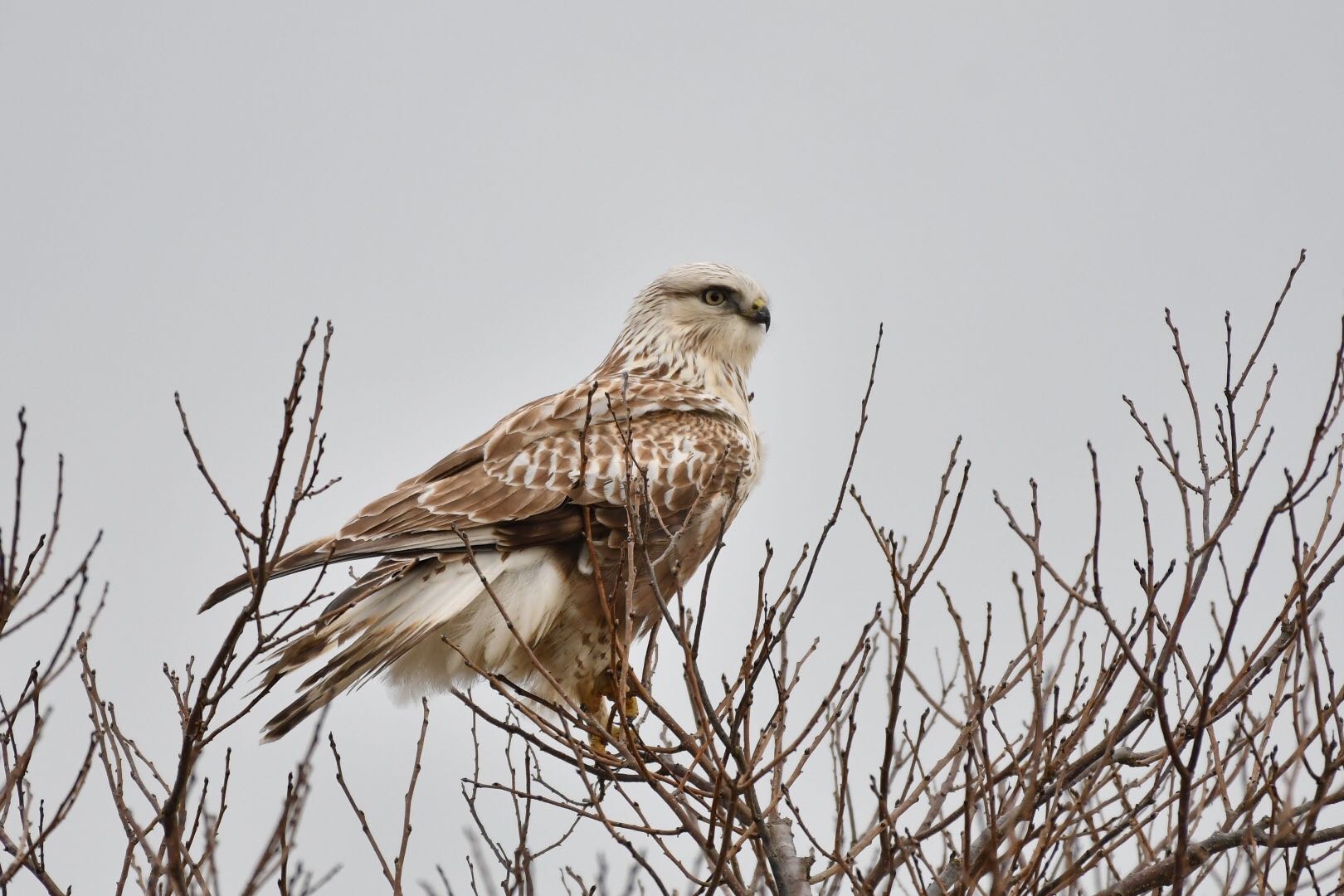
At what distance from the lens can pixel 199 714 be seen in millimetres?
3066

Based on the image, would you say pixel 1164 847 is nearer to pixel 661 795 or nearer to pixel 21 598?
pixel 661 795

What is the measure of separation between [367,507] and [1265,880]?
3309mm

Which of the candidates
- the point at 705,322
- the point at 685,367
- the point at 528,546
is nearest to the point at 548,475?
the point at 528,546

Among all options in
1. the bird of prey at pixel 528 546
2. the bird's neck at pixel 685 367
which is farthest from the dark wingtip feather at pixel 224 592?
the bird's neck at pixel 685 367

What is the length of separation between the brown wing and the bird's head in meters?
0.54

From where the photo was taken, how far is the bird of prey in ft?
Result: 15.9

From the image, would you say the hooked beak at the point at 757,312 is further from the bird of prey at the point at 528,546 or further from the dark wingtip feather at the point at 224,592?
the dark wingtip feather at the point at 224,592

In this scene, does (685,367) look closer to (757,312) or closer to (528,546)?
(757,312)

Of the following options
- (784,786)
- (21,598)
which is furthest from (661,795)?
(21,598)

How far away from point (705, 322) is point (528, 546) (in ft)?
5.90

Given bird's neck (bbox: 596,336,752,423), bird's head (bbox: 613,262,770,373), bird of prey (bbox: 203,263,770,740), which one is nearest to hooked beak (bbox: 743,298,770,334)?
bird's head (bbox: 613,262,770,373)

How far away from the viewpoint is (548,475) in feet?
18.0

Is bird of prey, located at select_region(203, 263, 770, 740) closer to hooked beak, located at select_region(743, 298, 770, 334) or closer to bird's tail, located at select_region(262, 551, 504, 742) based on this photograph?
bird's tail, located at select_region(262, 551, 504, 742)

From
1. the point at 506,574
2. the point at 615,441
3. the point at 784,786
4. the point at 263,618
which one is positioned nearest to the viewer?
the point at 263,618
